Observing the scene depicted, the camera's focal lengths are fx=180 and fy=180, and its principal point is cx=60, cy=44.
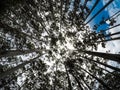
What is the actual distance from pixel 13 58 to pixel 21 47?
1049mm

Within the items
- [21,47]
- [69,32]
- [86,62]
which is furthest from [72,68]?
[21,47]

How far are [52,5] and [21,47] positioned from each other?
4.34m

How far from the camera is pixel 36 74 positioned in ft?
48.0

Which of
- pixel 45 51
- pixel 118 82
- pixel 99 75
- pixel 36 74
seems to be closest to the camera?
pixel 118 82

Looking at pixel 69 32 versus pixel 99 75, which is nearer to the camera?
pixel 99 75

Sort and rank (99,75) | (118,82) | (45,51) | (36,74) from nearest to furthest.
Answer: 1. (118,82)
2. (99,75)
3. (36,74)
4. (45,51)

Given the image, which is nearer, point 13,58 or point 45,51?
point 13,58

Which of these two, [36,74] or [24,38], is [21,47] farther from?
[36,74]

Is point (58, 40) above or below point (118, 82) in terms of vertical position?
above

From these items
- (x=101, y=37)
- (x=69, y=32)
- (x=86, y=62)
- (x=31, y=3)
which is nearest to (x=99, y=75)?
(x=86, y=62)

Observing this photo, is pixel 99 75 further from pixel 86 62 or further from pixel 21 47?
pixel 21 47

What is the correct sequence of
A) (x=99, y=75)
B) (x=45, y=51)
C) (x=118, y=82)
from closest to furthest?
(x=118, y=82) < (x=99, y=75) < (x=45, y=51)

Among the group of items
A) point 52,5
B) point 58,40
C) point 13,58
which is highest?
point 52,5

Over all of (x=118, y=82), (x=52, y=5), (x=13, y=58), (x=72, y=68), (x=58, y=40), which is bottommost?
(x=118, y=82)
